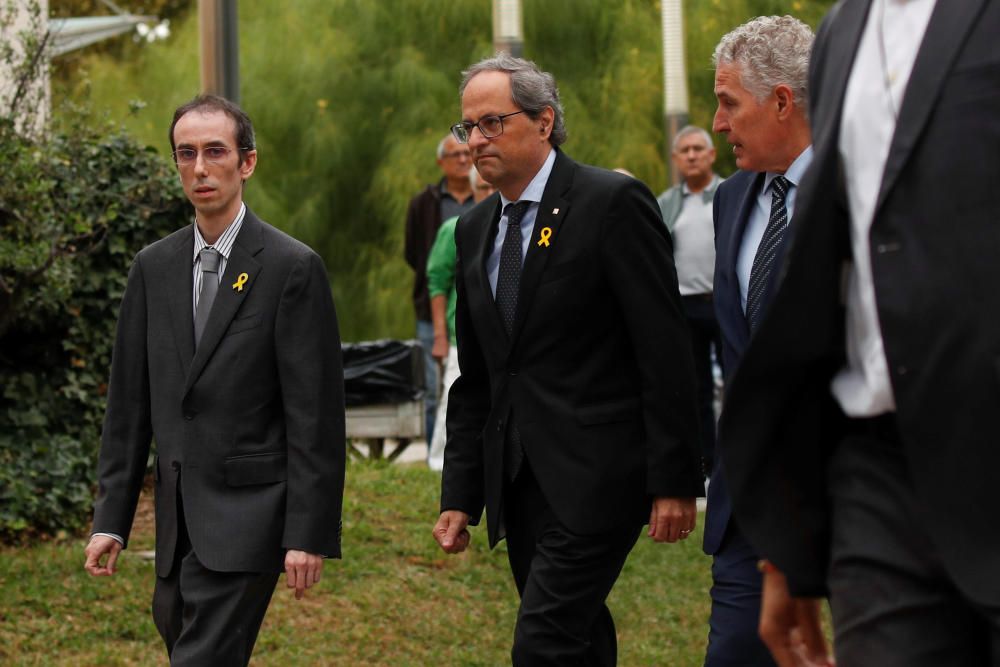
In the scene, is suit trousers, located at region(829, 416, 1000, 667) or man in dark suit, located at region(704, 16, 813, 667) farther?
man in dark suit, located at region(704, 16, 813, 667)

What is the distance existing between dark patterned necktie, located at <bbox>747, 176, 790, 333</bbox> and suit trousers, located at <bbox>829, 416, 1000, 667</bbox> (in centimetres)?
174

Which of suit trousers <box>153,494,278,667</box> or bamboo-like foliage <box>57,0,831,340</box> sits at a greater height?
bamboo-like foliage <box>57,0,831,340</box>

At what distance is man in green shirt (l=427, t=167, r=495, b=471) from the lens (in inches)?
419

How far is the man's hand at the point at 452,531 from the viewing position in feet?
17.1

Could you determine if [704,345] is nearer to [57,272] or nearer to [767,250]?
[57,272]

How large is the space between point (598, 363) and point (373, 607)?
377 centimetres

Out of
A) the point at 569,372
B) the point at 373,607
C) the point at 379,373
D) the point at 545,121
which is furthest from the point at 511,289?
the point at 379,373

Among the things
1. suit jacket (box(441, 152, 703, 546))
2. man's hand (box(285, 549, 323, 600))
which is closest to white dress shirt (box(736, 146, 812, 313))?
suit jacket (box(441, 152, 703, 546))

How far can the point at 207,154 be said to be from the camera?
508 centimetres

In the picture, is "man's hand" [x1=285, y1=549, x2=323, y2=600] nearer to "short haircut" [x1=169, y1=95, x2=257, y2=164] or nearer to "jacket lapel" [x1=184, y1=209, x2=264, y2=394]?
"jacket lapel" [x1=184, y1=209, x2=264, y2=394]

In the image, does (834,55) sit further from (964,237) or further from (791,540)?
(791,540)

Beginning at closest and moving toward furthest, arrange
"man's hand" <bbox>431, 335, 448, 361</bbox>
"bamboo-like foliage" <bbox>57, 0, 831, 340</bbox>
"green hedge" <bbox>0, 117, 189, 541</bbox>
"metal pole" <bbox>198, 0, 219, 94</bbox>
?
"green hedge" <bbox>0, 117, 189, 541</bbox>, "metal pole" <bbox>198, 0, 219, 94</bbox>, "man's hand" <bbox>431, 335, 448, 361</bbox>, "bamboo-like foliage" <bbox>57, 0, 831, 340</bbox>

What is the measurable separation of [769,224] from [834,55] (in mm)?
1685

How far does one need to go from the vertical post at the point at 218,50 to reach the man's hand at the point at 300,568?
15.4 ft
